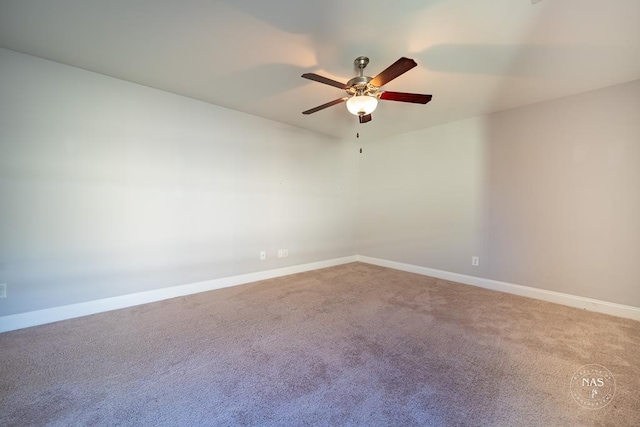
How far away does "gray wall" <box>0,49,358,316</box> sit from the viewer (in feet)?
7.42

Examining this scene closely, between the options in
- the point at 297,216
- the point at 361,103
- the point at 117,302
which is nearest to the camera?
the point at 361,103

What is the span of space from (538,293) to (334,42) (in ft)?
11.7

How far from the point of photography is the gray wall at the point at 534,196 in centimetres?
260

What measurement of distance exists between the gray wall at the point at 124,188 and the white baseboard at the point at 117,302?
0.19ft

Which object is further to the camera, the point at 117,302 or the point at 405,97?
the point at 117,302

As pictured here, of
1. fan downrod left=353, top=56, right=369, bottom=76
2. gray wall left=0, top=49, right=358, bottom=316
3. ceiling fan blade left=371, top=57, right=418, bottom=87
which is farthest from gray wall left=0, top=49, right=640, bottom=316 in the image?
ceiling fan blade left=371, top=57, right=418, bottom=87

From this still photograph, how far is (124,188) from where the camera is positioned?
8.93 ft

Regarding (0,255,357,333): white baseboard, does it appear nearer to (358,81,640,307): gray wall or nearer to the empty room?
the empty room

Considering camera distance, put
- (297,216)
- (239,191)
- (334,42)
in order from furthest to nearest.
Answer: (297,216) < (239,191) < (334,42)

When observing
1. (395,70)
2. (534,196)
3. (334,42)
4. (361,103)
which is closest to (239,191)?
(361,103)

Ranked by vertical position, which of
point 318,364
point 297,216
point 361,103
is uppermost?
point 361,103

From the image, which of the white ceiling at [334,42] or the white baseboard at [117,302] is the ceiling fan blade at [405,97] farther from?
the white baseboard at [117,302]

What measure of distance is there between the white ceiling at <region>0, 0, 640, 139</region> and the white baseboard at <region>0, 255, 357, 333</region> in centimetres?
232

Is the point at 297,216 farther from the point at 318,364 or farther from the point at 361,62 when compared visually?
the point at 318,364
